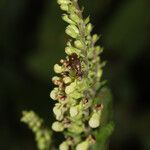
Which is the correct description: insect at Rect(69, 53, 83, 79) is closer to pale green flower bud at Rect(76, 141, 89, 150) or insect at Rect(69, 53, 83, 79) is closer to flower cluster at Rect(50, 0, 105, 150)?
flower cluster at Rect(50, 0, 105, 150)

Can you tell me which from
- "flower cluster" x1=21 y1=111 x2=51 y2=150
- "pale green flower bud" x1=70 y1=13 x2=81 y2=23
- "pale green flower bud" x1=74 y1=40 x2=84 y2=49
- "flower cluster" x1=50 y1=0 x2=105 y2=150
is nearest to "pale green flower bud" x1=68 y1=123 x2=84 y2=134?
"flower cluster" x1=50 y1=0 x2=105 y2=150

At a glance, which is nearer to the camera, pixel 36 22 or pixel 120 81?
pixel 120 81

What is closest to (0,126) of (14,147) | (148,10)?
(14,147)

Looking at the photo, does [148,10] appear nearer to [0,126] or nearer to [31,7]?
[31,7]

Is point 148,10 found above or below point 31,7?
below

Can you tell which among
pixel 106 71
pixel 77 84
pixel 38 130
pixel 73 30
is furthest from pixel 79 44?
pixel 106 71

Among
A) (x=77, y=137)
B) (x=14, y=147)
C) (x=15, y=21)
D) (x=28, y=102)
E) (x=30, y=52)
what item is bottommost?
(x=77, y=137)

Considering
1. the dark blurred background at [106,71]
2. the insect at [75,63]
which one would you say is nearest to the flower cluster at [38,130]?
the insect at [75,63]
